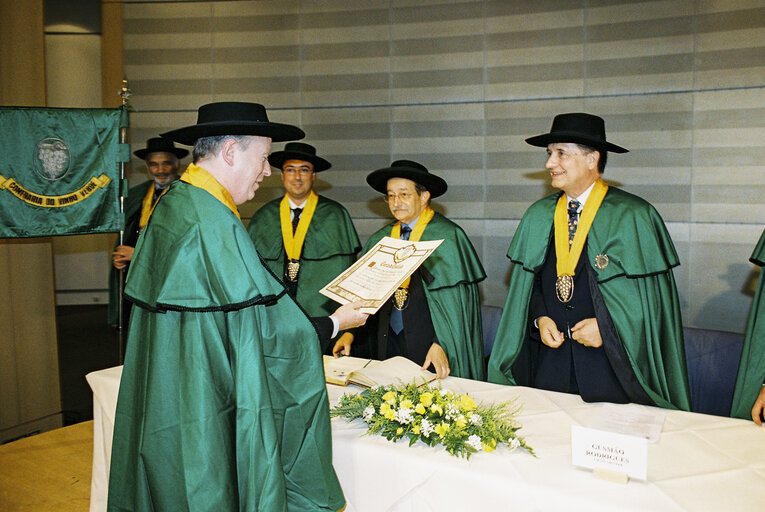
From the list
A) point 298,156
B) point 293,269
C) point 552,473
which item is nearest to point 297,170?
point 298,156

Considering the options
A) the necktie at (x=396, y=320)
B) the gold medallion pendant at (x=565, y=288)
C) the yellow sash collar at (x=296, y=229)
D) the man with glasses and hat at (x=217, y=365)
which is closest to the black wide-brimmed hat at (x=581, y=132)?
the gold medallion pendant at (x=565, y=288)

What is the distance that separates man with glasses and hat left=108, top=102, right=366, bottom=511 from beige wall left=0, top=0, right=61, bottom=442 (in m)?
3.01

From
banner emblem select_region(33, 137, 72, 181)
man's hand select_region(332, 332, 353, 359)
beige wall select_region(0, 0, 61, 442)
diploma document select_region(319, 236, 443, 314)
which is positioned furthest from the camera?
beige wall select_region(0, 0, 61, 442)

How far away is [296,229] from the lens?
538cm

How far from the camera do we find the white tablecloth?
1885 mm

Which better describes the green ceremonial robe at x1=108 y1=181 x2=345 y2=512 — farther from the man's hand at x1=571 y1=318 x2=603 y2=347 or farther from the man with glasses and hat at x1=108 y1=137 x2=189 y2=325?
the man with glasses and hat at x1=108 y1=137 x2=189 y2=325

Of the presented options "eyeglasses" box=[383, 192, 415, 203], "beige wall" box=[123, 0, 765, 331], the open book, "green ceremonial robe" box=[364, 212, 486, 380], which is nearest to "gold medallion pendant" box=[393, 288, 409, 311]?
"green ceremonial robe" box=[364, 212, 486, 380]

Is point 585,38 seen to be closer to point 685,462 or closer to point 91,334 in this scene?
point 685,462

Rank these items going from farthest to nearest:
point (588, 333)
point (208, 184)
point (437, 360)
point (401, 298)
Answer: point (401, 298) < point (437, 360) < point (588, 333) < point (208, 184)

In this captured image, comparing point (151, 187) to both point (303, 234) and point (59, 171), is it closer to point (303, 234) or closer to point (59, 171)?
point (59, 171)

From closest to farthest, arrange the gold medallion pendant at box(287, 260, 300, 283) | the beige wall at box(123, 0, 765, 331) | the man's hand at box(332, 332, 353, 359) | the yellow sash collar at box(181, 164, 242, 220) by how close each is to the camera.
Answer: the yellow sash collar at box(181, 164, 242, 220)
the man's hand at box(332, 332, 353, 359)
the gold medallion pendant at box(287, 260, 300, 283)
the beige wall at box(123, 0, 765, 331)

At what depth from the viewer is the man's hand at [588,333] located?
333 centimetres

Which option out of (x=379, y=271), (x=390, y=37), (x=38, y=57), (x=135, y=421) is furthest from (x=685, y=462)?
(x=390, y=37)

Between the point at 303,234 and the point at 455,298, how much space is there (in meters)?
1.68
